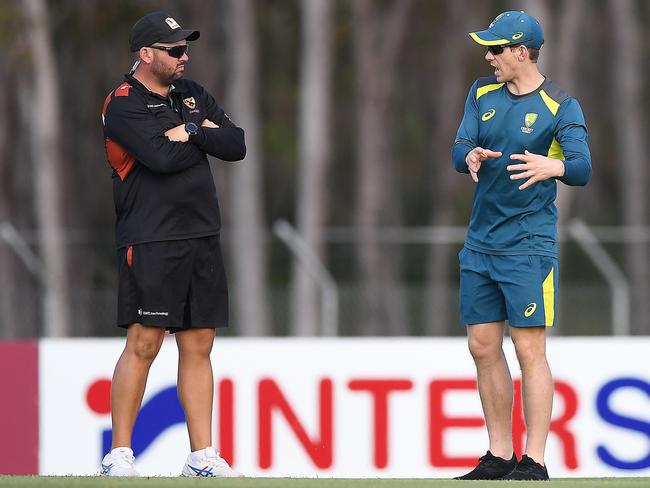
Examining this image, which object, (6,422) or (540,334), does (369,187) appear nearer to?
(6,422)

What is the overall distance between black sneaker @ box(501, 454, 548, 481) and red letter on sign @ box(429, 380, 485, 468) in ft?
9.17

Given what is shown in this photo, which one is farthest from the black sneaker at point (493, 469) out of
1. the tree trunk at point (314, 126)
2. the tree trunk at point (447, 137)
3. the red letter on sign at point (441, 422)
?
the tree trunk at point (447, 137)

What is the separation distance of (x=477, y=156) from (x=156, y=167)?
4.36 ft

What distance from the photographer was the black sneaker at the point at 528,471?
23.3ft

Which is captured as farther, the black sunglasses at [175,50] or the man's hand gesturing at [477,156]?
the black sunglasses at [175,50]

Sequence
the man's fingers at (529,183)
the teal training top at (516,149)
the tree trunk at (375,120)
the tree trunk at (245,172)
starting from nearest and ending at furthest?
the man's fingers at (529,183) → the teal training top at (516,149) → the tree trunk at (245,172) → the tree trunk at (375,120)

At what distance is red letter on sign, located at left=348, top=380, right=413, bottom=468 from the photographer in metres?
10.1

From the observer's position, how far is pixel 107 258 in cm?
2581

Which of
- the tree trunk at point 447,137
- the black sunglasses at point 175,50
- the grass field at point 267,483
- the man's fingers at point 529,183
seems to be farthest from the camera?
the tree trunk at point 447,137

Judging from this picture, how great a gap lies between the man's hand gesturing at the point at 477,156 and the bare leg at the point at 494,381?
2.31 feet

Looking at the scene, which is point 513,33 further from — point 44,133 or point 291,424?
point 44,133

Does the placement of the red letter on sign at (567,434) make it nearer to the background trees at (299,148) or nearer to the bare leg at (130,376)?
the bare leg at (130,376)

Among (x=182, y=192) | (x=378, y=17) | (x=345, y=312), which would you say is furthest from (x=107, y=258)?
(x=182, y=192)

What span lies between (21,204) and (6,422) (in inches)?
661
